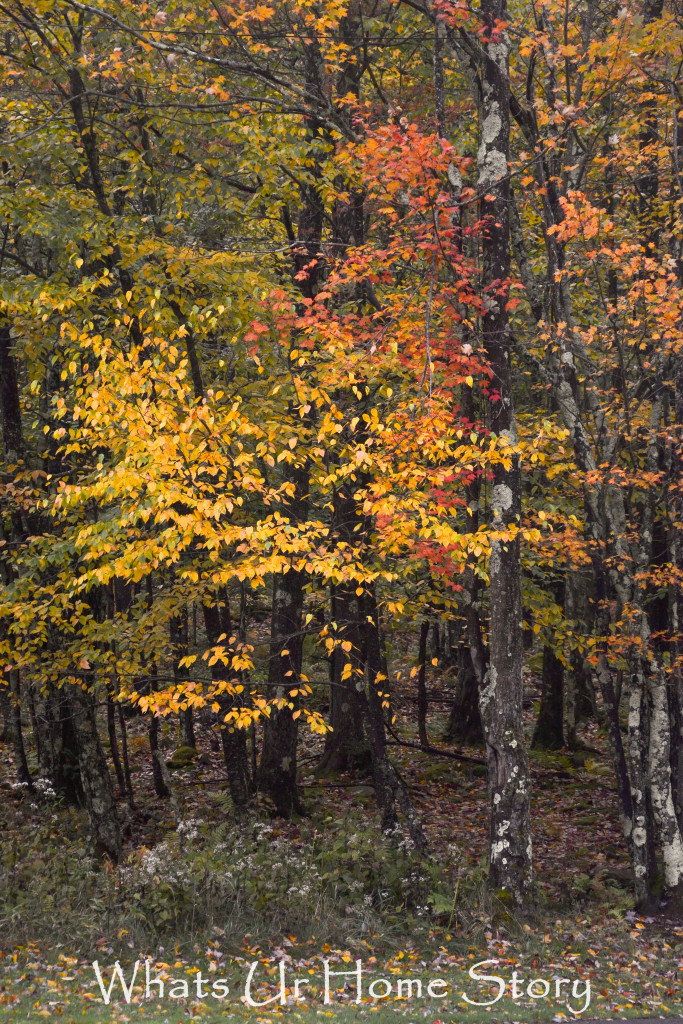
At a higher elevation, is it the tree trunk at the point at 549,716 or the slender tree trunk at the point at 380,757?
the slender tree trunk at the point at 380,757

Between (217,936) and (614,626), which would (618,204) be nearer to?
(614,626)

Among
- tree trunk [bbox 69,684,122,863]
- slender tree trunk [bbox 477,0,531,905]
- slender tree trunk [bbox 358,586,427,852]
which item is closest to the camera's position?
slender tree trunk [bbox 477,0,531,905]

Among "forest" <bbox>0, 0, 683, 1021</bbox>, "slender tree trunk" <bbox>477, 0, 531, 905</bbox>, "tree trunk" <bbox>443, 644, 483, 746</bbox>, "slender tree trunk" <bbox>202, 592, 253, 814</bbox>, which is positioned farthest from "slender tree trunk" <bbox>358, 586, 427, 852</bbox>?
"tree trunk" <bbox>443, 644, 483, 746</bbox>

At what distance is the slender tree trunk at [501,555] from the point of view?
33.4 feet

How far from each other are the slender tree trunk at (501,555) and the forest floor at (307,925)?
0.71m

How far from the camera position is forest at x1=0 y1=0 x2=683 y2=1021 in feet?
30.9

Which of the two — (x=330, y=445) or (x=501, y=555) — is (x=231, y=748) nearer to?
(x=501, y=555)

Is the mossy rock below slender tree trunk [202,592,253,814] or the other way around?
below

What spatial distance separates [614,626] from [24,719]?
16070 millimetres

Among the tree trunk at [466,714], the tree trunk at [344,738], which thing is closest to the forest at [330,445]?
the tree trunk at [344,738]

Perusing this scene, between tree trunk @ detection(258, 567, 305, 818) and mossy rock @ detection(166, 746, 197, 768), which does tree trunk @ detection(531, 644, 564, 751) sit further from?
mossy rock @ detection(166, 746, 197, 768)

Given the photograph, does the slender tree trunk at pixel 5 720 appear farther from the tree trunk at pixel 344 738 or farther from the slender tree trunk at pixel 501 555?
the slender tree trunk at pixel 501 555

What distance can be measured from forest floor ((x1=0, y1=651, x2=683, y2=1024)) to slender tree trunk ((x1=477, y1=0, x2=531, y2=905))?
71cm

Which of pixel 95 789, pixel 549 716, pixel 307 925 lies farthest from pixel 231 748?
pixel 549 716
